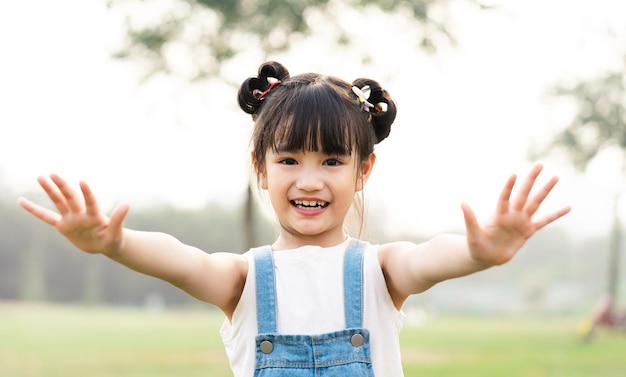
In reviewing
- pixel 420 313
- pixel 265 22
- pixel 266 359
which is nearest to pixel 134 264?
pixel 266 359

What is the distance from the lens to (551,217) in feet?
6.51

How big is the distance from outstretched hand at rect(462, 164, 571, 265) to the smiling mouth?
1.85 feet

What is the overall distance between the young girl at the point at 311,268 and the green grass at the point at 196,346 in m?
8.40

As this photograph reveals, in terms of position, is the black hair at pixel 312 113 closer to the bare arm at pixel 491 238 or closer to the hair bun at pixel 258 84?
the hair bun at pixel 258 84

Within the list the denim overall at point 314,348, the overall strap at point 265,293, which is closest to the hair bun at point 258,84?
the overall strap at point 265,293

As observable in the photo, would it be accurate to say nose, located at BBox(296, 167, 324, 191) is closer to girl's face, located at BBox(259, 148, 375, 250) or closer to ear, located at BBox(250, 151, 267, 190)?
girl's face, located at BBox(259, 148, 375, 250)

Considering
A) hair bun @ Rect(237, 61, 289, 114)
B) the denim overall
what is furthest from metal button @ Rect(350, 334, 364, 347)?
hair bun @ Rect(237, 61, 289, 114)

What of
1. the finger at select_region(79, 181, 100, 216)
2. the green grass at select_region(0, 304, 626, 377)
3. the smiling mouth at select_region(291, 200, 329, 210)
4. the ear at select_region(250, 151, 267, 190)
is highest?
the green grass at select_region(0, 304, 626, 377)

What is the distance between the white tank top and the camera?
243 centimetres

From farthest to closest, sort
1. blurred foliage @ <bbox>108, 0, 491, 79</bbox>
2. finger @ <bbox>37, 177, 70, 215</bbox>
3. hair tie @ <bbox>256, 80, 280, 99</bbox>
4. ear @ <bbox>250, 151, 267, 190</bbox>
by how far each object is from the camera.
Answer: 1. blurred foliage @ <bbox>108, 0, 491, 79</bbox>
2. hair tie @ <bbox>256, 80, 280, 99</bbox>
3. ear @ <bbox>250, 151, 267, 190</bbox>
4. finger @ <bbox>37, 177, 70, 215</bbox>

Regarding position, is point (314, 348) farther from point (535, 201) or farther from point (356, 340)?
point (535, 201)

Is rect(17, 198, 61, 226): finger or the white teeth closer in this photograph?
rect(17, 198, 61, 226): finger

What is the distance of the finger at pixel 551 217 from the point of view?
198 cm

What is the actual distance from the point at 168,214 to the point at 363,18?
6192 millimetres
